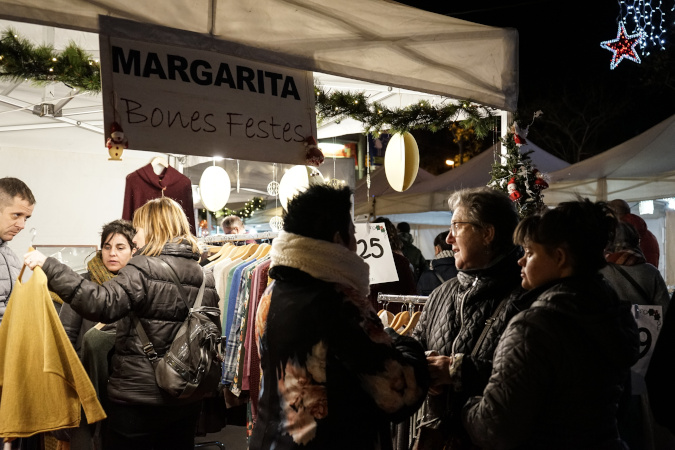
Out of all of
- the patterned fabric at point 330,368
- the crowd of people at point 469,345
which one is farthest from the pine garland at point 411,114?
the patterned fabric at point 330,368

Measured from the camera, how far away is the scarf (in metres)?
4.47

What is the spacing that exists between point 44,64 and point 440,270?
440cm

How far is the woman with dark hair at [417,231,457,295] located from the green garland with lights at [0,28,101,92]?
387 centimetres

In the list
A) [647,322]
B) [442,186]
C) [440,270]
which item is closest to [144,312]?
[647,322]

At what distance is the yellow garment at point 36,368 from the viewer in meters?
3.41

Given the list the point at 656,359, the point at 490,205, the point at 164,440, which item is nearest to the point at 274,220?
the point at 164,440

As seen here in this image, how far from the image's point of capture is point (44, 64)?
127 inches

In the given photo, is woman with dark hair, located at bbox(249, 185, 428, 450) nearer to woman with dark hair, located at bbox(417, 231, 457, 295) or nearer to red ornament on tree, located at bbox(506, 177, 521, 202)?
red ornament on tree, located at bbox(506, 177, 521, 202)

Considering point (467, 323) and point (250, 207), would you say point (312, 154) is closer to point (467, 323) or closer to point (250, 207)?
point (467, 323)

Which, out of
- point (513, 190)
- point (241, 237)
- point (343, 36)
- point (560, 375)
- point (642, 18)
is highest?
point (642, 18)

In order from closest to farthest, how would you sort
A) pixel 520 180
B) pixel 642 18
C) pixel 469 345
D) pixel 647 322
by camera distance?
pixel 469 345, pixel 647 322, pixel 520 180, pixel 642 18

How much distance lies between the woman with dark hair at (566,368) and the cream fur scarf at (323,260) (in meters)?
0.55

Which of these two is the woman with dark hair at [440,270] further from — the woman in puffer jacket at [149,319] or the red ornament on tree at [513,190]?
the woman in puffer jacket at [149,319]

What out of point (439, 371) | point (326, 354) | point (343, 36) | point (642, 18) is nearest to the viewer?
point (326, 354)
